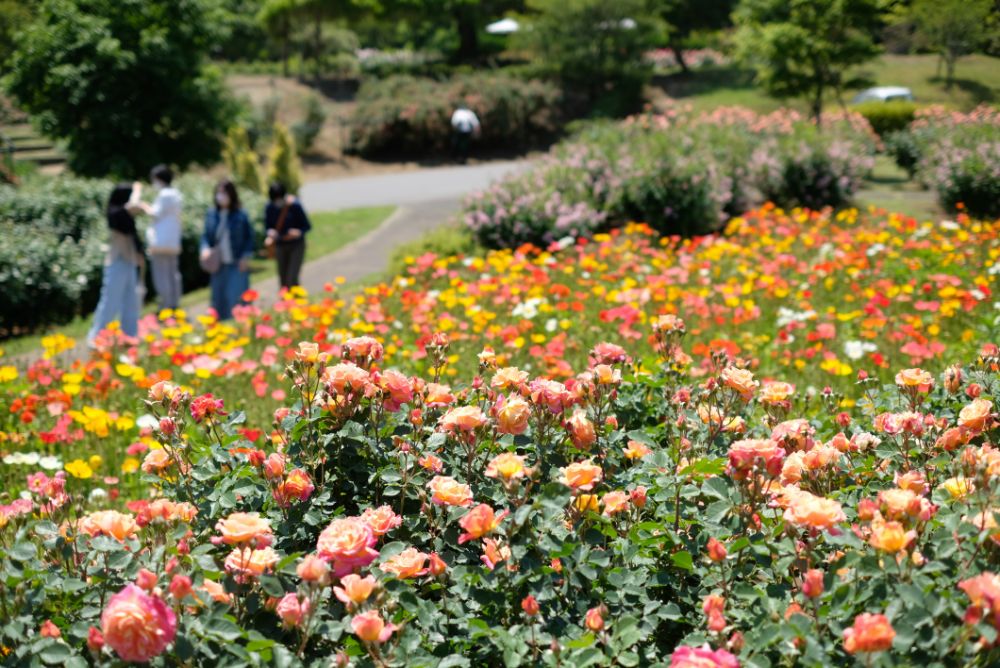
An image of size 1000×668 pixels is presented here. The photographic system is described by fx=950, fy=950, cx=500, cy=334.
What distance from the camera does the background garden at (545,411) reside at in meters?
1.78

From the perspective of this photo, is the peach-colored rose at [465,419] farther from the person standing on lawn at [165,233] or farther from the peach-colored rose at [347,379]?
the person standing on lawn at [165,233]

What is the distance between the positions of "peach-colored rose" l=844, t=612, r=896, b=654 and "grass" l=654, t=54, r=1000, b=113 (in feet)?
22.9

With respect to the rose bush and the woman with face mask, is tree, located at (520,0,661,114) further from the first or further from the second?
the rose bush

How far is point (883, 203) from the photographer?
533 inches

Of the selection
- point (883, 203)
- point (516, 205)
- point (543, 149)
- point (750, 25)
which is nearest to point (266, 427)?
point (516, 205)

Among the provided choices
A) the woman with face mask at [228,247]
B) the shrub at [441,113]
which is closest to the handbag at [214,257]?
the woman with face mask at [228,247]

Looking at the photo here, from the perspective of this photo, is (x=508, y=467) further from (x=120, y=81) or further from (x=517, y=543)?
(x=120, y=81)

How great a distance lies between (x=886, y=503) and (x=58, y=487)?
6.09ft

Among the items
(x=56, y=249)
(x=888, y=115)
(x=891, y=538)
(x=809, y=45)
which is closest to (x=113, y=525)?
(x=891, y=538)

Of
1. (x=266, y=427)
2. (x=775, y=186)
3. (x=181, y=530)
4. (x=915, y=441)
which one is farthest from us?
(x=775, y=186)

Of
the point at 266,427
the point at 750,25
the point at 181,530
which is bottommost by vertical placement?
the point at 266,427

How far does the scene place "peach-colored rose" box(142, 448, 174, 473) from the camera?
2346 mm

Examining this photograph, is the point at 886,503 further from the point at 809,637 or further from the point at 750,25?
the point at 750,25

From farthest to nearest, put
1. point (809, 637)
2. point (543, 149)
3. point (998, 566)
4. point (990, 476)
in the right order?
point (543, 149), point (990, 476), point (998, 566), point (809, 637)
